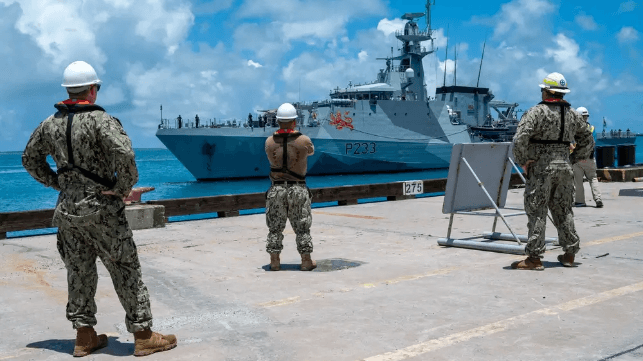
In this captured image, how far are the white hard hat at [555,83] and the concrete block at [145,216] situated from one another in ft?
23.3

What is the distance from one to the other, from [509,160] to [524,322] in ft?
14.4

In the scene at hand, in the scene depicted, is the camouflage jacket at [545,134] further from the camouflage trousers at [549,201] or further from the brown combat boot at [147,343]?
the brown combat boot at [147,343]

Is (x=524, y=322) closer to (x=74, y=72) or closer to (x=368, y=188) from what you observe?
(x=74, y=72)

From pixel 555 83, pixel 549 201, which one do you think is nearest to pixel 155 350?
pixel 549 201

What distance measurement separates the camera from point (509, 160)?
894 cm

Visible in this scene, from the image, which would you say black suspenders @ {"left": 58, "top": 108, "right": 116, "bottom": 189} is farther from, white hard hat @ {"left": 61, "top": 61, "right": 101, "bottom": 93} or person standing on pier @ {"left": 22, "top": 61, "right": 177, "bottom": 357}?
white hard hat @ {"left": 61, "top": 61, "right": 101, "bottom": 93}

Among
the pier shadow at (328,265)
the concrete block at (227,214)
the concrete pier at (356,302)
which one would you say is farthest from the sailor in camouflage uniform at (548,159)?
the concrete block at (227,214)

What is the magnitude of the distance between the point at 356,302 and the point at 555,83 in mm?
3117

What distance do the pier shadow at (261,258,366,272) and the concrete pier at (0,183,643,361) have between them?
0.02 metres

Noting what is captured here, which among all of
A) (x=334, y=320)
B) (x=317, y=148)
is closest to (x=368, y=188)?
(x=334, y=320)

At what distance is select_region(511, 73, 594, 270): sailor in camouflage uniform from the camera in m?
6.69

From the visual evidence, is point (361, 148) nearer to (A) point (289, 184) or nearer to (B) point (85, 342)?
(A) point (289, 184)

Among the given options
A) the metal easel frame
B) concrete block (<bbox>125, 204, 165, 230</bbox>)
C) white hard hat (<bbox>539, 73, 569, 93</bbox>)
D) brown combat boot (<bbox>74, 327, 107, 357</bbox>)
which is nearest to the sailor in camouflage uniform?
white hard hat (<bbox>539, 73, 569, 93</bbox>)

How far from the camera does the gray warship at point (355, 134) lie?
5441cm
